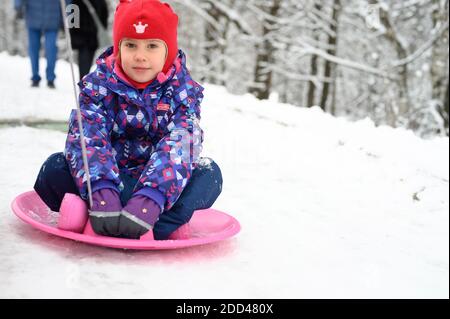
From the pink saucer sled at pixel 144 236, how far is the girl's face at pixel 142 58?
660 mm

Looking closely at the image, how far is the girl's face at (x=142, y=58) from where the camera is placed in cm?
253

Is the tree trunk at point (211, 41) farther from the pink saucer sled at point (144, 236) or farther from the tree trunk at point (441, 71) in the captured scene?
the pink saucer sled at point (144, 236)

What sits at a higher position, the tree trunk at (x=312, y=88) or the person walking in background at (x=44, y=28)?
the person walking in background at (x=44, y=28)

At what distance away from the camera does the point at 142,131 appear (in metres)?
2.60

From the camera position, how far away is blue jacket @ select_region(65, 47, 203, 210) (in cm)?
230

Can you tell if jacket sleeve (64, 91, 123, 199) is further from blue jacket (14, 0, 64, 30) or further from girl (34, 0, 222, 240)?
blue jacket (14, 0, 64, 30)

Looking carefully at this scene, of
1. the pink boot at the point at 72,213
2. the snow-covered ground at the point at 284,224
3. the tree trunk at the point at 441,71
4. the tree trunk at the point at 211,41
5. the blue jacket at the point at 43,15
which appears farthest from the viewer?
the tree trunk at the point at 211,41

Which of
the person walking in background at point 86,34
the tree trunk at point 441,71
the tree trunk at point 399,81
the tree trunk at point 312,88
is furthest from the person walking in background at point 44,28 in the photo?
the tree trunk at point 312,88

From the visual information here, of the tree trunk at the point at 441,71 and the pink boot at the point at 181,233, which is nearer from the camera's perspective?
the pink boot at the point at 181,233

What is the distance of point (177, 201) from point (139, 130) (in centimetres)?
41
